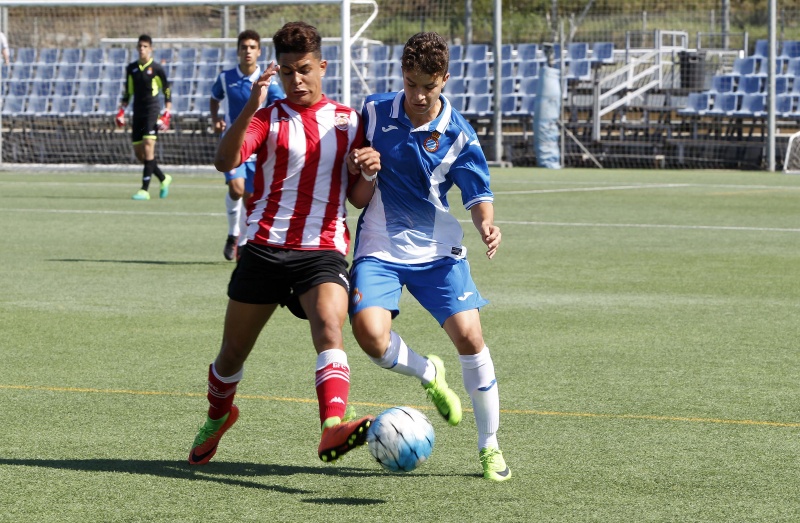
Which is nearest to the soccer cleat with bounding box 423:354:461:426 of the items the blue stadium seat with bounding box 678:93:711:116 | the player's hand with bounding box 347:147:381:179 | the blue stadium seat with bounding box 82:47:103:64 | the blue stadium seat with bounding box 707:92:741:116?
the player's hand with bounding box 347:147:381:179

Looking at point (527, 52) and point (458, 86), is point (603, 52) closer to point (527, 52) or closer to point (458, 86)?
point (527, 52)

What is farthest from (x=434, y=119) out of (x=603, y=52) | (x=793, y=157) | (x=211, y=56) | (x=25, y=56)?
(x=25, y=56)

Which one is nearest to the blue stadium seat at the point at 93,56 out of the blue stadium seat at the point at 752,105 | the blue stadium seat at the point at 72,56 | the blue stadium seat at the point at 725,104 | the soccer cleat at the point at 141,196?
the blue stadium seat at the point at 72,56

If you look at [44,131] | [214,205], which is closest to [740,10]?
[44,131]

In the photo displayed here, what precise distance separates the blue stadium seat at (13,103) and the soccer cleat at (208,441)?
24722mm

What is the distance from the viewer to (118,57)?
95.2 ft

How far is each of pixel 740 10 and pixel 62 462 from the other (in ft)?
99.2

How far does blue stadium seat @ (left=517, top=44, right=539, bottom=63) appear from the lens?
28453 mm

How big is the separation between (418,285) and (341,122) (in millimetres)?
702

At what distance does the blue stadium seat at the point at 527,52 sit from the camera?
93.4 feet

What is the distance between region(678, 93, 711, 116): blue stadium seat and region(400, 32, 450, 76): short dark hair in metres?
22.5

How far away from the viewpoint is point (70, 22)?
35812 millimetres

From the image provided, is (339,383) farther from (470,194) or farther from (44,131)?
(44,131)

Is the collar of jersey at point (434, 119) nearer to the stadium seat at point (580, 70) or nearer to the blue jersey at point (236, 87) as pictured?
the blue jersey at point (236, 87)
